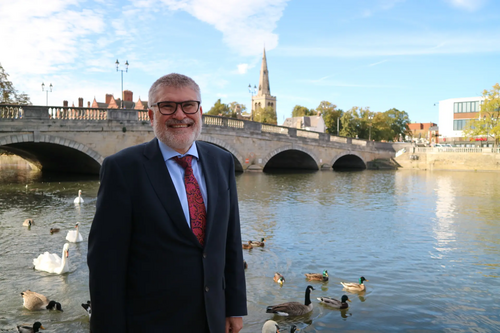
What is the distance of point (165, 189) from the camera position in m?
2.37

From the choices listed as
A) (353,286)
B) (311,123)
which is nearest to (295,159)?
(353,286)

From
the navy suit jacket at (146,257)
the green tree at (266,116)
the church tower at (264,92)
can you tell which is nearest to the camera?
the navy suit jacket at (146,257)

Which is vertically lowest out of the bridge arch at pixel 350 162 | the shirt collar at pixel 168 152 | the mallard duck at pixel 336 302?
the mallard duck at pixel 336 302

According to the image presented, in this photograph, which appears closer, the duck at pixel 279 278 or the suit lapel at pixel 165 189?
the suit lapel at pixel 165 189

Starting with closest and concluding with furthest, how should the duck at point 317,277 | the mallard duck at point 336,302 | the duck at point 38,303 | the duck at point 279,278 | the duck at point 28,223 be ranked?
the duck at point 38,303 < the mallard duck at point 336,302 < the duck at point 279,278 < the duck at point 317,277 < the duck at point 28,223

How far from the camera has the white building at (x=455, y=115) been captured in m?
62.0

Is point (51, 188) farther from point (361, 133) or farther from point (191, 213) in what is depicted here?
point (361, 133)

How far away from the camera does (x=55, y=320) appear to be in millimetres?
5918

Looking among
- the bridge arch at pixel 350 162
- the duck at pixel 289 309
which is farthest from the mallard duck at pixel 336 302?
the bridge arch at pixel 350 162

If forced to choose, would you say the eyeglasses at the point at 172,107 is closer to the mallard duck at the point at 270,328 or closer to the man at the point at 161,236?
the man at the point at 161,236

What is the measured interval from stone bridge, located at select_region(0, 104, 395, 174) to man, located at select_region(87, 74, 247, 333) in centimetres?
2181

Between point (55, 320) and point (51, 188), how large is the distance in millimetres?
16172

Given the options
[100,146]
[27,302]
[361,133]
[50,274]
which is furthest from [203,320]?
[361,133]

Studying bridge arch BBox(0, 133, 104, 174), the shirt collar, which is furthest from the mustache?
bridge arch BBox(0, 133, 104, 174)
